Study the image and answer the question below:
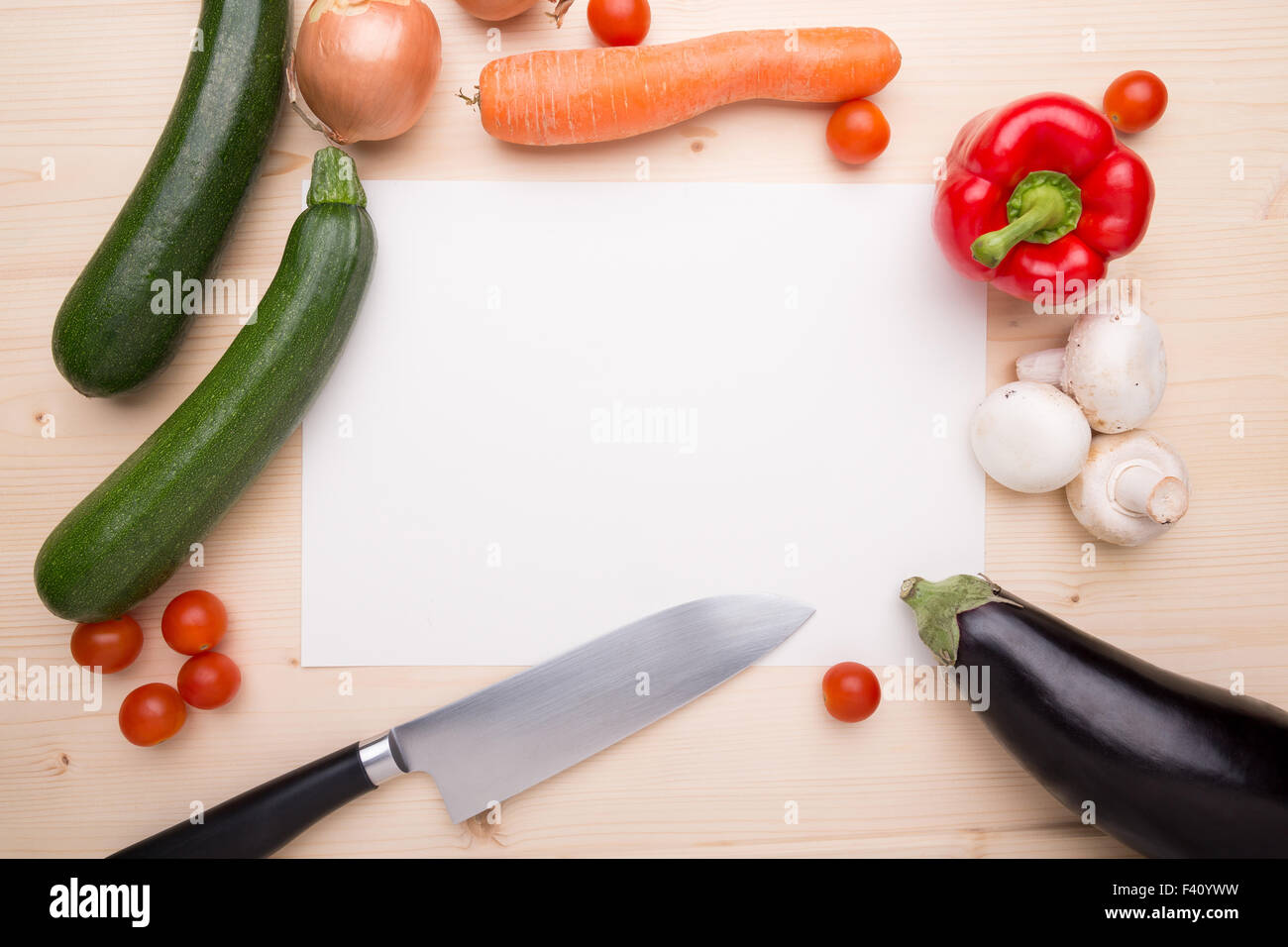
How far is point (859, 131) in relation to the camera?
0.80 metres

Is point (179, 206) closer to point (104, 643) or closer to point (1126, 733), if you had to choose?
point (104, 643)

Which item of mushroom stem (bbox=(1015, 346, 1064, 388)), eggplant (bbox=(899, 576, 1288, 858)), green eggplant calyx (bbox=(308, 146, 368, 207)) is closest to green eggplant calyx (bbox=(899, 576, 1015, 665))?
eggplant (bbox=(899, 576, 1288, 858))

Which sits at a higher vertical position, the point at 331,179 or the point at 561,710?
the point at 331,179

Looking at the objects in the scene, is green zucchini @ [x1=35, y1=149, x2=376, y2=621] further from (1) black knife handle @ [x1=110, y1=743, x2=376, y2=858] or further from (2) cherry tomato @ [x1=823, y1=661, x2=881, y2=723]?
(2) cherry tomato @ [x1=823, y1=661, x2=881, y2=723]

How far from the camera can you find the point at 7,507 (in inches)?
32.9

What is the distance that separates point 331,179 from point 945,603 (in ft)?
2.35

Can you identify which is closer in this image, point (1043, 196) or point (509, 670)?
point (1043, 196)

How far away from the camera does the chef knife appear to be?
79 cm

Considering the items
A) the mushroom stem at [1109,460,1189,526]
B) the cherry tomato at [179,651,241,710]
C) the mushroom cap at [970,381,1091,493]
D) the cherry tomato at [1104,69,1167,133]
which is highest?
the cherry tomato at [1104,69,1167,133]

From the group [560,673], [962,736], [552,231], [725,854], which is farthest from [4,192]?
[962,736]

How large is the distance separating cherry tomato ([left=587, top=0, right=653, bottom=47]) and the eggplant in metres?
0.63

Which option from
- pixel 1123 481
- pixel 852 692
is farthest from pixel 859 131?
pixel 852 692

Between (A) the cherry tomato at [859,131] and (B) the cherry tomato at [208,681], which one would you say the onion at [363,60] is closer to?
(A) the cherry tomato at [859,131]

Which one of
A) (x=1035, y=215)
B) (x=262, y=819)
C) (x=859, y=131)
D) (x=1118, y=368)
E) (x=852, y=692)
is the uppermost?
(x=859, y=131)
